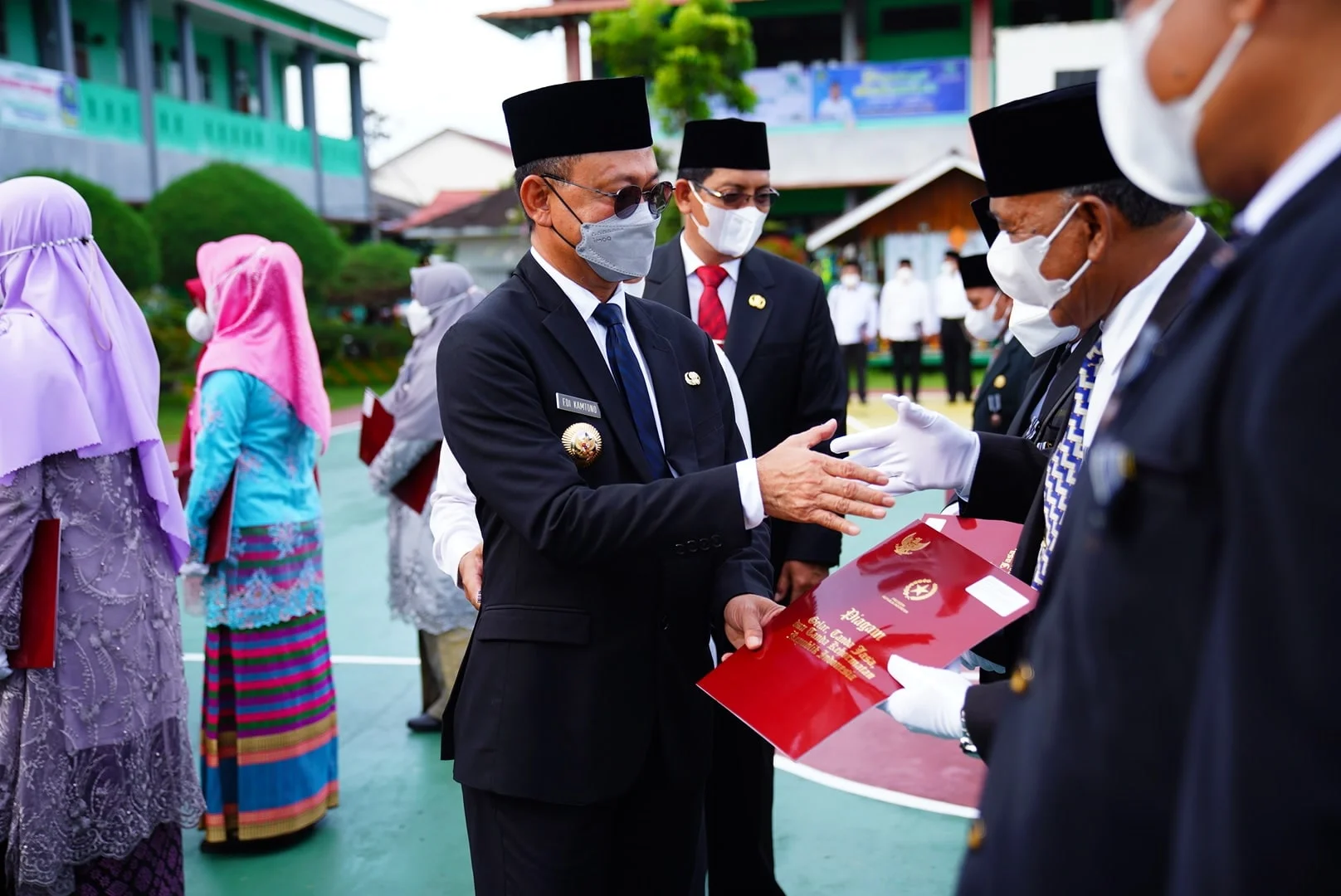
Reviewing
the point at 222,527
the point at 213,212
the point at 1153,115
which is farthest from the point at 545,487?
the point at 213,212

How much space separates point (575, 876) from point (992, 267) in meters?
1.23

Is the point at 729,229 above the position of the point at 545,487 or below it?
above

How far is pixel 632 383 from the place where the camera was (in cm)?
214

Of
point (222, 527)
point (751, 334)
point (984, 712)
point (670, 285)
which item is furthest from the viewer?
point (222, 527)

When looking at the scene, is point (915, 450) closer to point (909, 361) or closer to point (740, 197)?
point (740, 197)

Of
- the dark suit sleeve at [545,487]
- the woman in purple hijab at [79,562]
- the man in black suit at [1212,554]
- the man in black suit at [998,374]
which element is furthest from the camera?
the man in black suit at [998,374]

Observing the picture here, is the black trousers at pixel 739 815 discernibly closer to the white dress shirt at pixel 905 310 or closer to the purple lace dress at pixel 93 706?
the purple lace dress at pixel 93 706

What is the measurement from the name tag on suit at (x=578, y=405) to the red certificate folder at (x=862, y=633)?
1.56ft

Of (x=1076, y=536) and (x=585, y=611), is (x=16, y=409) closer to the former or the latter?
(x=585, y=611)

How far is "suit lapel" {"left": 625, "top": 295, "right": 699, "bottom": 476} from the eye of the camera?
2.15 metres

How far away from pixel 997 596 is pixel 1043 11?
2572cm

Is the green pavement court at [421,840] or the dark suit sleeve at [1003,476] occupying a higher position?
the dark suit sleeve at [1003,476]

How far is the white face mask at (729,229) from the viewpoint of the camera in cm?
342

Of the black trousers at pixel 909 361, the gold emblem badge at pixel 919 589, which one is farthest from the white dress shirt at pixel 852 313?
the gold emblem badge at pixel 919 589
